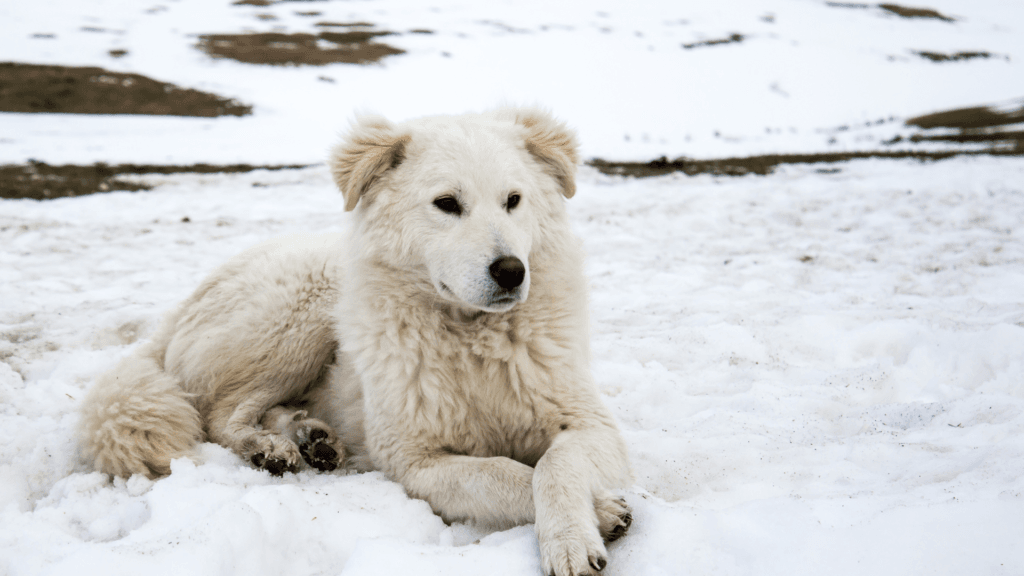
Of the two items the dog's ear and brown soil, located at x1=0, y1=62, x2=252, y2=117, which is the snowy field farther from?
brown soil, located at x1=0, y1=62, x2=252, y2=117

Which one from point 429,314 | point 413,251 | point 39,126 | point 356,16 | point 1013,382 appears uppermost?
point 356,16

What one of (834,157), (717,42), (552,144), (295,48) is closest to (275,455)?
(552,144)

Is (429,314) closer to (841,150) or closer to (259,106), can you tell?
(841,150)

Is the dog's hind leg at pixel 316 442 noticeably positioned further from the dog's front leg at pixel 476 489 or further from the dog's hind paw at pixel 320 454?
the dog's front leg at pixel 476 489

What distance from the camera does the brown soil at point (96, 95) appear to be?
835 inches

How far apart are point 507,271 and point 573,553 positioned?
1.16 m

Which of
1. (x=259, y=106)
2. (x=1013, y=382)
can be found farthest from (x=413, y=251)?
(x=259, y=106)

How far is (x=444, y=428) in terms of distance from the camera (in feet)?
9.46

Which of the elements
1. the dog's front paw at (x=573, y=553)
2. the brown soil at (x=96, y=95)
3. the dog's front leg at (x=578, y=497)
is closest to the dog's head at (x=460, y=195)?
the dog's front leg at (x=578, y=497)

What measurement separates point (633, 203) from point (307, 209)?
544 centimetres

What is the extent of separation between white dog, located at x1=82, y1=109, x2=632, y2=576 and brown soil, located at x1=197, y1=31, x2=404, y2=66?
1196 inches

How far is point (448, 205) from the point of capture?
2.96m

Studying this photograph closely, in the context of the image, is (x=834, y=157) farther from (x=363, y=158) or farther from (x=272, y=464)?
(x=272, y=464)

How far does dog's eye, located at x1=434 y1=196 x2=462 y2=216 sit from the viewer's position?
116 inches
